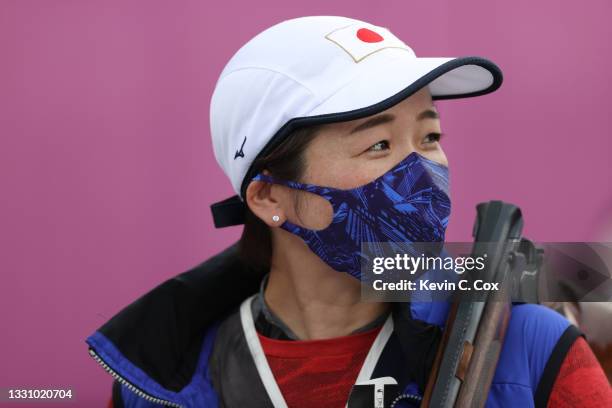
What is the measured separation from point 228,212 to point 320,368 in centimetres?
41

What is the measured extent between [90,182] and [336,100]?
122 centimetres

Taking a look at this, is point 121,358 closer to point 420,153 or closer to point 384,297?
point 384,297

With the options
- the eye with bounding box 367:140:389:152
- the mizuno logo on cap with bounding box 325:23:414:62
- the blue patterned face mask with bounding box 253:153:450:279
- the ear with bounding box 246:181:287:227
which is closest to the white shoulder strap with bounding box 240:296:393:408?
the blue patterned face mask with bounding box 253:153:450:279

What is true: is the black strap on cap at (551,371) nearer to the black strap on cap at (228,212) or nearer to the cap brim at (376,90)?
the cap brim at (376,90)

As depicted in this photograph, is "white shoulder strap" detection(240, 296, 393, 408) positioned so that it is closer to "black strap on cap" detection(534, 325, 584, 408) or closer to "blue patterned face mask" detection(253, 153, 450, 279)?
"blue patterned face mask" detection(253, 153, 450, 279)

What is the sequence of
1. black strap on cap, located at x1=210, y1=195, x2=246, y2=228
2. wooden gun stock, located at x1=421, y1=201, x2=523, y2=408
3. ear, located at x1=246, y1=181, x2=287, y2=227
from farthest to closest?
black strap on cap, located at x1=210, y1=195, x2=246, y2=228 < ear, located at x1=246, y1=181, x2=287, y2=227 < wooden gun stock, located at x1=421, y1=201, x2=523, y2=408

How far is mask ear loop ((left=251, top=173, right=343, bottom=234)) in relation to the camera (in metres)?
1.37

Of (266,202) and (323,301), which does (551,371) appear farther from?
(266,202)

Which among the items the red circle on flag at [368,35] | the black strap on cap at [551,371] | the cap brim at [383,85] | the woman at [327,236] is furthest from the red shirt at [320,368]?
the red circle on flag at [368,35]

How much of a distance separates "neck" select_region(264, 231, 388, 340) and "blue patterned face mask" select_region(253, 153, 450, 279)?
2.7 inches

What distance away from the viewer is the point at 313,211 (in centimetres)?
140

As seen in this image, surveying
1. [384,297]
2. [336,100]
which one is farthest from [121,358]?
[336,100]

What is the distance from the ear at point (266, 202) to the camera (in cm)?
145

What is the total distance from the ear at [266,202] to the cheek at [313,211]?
5 cm
